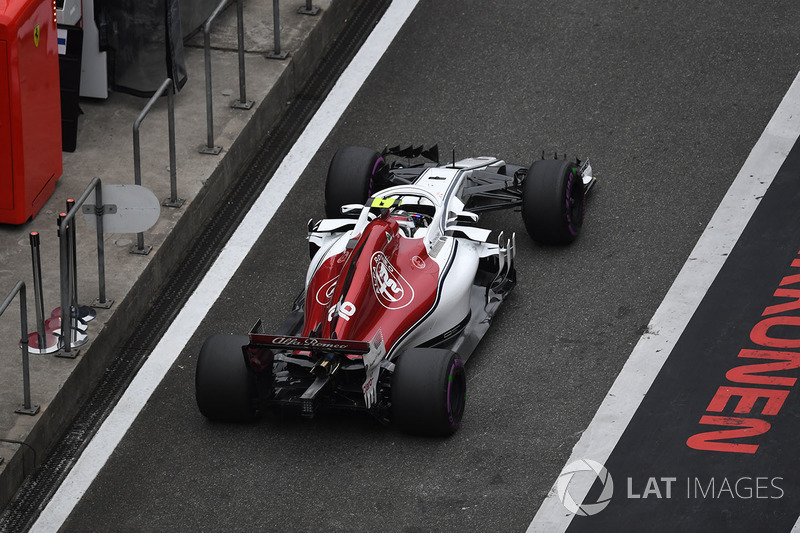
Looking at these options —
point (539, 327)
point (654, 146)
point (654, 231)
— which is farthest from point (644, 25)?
point (539, 327)

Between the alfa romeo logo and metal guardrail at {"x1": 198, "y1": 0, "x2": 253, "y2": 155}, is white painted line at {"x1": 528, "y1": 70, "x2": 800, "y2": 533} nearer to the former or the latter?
the alfa romeo logo

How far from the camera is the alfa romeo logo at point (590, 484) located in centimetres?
1032

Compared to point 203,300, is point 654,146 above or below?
above

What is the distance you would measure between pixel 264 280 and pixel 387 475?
102 inches

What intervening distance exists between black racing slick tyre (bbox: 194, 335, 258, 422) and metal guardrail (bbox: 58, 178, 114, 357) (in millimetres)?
1003

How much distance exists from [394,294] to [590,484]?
1.88 metres

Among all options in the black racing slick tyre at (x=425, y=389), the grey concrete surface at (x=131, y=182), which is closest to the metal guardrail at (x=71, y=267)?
the grey concrete surface at (x=131, y=182)

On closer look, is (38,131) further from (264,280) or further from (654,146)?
(654,146)

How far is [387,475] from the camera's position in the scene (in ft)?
35.0

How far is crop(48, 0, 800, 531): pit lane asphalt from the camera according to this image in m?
10.6

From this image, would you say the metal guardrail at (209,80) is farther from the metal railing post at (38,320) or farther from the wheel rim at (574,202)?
the wheel rim at (574,202)

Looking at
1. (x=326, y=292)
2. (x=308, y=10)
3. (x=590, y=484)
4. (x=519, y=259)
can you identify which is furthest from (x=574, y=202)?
(x=308, y=10)

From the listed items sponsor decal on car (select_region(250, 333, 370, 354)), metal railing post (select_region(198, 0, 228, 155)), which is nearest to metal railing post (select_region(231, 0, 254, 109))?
metal railing post (select_region(198, 0, 228, 155))

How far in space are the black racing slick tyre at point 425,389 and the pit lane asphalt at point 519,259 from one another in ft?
0.71
